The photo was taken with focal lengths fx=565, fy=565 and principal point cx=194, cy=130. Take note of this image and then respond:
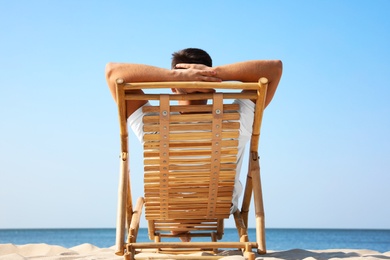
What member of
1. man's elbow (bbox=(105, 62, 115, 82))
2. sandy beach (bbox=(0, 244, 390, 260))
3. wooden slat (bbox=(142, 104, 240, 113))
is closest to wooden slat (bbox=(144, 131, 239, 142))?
wooden slat (bbox=(142, 104, 240, 113))

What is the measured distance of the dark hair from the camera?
4016 millimetres

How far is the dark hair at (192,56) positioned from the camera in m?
4.02

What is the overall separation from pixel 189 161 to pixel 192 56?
0.82m

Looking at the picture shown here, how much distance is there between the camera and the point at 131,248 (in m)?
3.39

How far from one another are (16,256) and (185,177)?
1702mm

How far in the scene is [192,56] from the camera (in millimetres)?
4016

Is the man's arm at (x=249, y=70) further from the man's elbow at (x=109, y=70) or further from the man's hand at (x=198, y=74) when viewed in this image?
the man's elbow at (x=109, y=70)

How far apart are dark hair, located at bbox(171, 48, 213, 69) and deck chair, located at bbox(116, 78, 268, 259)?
17.4 inches

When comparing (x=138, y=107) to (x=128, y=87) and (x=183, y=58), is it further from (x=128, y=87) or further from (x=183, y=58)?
(x=183, y=58)

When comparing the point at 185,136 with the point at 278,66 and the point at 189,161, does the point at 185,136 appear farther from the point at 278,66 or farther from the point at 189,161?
the point at 278,66

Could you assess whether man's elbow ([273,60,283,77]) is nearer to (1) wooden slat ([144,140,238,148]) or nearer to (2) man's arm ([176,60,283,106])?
(2) man's arm ([176,60,283,106])

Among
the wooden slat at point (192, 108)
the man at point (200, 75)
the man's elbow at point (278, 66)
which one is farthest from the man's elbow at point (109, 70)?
the man's elbow at point (278, 66)

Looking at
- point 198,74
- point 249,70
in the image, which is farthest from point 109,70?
point 249,70

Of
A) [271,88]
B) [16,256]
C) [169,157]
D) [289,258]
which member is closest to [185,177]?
[169,157]
